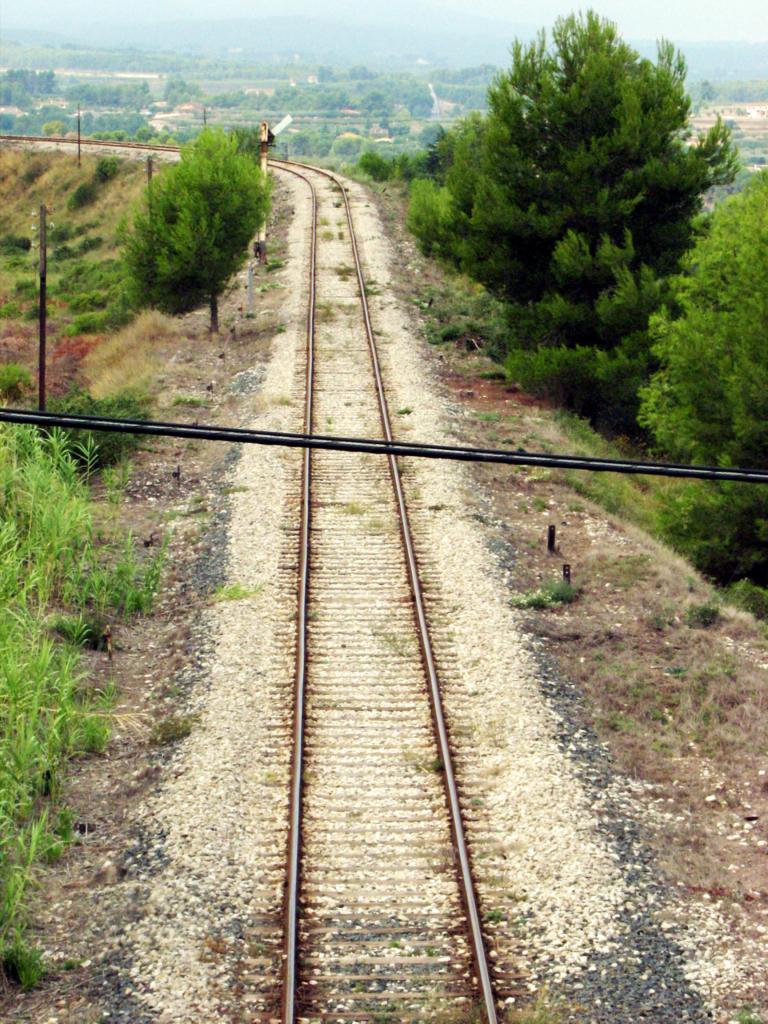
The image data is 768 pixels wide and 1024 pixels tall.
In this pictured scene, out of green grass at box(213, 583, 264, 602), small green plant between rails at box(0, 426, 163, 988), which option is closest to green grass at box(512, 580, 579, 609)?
green grass at box(213, 583, 264, 602)

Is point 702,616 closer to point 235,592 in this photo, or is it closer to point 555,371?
point 235,592

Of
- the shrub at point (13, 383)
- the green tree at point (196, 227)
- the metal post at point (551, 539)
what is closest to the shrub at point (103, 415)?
the green tree at point (196, 227)

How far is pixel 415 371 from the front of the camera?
1144 inches

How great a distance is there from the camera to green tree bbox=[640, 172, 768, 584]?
22.7m

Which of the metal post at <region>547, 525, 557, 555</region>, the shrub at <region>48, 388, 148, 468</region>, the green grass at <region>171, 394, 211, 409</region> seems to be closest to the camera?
the metal post at <region>547, 525, 557, 555</region>

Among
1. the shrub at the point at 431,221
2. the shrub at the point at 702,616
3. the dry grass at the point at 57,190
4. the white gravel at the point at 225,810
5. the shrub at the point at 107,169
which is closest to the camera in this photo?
the white gravel at the point at 225,810

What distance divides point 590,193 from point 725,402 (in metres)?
7.56

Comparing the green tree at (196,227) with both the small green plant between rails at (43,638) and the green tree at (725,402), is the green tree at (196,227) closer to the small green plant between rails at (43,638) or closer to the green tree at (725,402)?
the green tree at (725,402)

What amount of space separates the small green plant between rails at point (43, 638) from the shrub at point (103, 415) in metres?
0.38

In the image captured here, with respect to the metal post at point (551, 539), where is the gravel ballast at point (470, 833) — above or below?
below

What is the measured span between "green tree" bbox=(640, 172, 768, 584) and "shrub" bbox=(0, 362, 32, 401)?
1907cm

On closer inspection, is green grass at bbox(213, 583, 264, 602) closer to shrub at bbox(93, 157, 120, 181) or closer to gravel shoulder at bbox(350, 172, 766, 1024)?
gravel shoulder at bbox(350, 172, 766, 1024)

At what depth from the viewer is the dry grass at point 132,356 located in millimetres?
30344

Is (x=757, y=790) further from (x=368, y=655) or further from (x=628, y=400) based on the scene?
(x=628, y=400)
